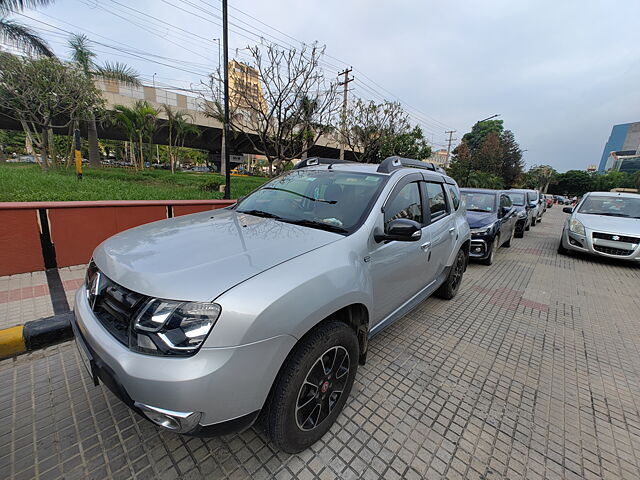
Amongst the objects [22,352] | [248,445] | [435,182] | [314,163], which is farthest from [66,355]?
[435,182]

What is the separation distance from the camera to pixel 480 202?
23.4 feet

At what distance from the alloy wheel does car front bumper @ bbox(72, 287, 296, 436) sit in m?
0.32

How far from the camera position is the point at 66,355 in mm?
2557

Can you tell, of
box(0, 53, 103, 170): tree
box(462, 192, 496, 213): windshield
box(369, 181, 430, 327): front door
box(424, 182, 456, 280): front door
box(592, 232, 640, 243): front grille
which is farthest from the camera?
box(0, 53, 103, 170): tree

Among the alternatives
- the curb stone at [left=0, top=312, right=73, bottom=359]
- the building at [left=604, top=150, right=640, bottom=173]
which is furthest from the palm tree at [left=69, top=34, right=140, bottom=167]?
the building at [left=604, top=150, right=640, bottom=173]

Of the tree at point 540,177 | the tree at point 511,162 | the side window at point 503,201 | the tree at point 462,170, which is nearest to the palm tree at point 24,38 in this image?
the side window at point 503,201

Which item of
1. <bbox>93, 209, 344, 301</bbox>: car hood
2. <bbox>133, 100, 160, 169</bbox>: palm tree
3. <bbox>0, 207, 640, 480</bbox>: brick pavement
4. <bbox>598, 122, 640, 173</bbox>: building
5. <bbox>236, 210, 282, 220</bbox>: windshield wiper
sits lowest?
<bbox>0, 207, 640, 480</bbox>: brick pavement

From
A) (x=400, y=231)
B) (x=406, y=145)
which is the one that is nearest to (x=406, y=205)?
(x=400, y=231)

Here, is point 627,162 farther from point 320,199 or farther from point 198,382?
point 198,382

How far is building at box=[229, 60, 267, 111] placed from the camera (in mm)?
10008

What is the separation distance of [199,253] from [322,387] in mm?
1092

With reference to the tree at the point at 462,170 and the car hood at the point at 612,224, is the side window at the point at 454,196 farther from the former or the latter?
the tree at the point at 462,170

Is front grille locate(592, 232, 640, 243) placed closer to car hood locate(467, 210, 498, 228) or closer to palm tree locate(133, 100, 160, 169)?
car hood locate(467, 210, 498, 228)

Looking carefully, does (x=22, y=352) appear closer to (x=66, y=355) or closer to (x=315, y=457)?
(x=66, y=355)
